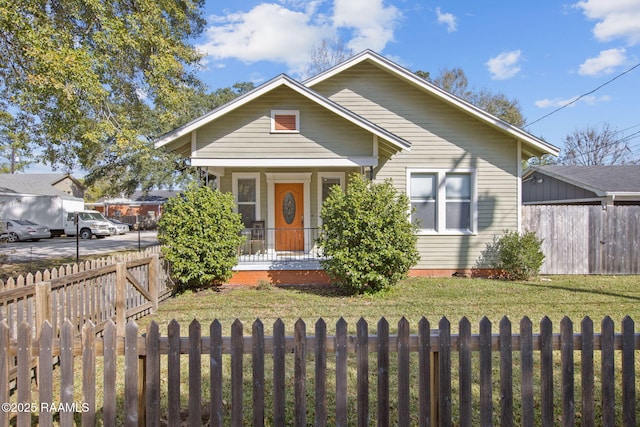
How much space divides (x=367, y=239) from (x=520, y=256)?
4760mm

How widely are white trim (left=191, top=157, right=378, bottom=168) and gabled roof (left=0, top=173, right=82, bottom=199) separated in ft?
91.3

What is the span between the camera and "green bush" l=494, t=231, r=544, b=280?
1044 centimetres

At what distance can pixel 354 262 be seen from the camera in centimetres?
841

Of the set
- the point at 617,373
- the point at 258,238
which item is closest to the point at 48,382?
the point at 617,373

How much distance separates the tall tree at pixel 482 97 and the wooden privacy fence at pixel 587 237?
84.6ft

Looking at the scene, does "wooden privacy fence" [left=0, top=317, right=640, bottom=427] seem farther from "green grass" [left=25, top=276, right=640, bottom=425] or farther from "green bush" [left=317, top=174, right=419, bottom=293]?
"green bush" [left=317, top=174, right=419, bottom=293]

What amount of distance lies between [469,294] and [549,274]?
435 cm

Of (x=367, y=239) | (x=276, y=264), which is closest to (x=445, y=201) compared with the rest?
(x=367, y=239)

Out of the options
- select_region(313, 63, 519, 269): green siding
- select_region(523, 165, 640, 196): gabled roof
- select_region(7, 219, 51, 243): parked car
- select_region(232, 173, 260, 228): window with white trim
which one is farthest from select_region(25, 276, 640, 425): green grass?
select_region(7, 219, 51, 243): parked car

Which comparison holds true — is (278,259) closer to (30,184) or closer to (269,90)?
(269,90)

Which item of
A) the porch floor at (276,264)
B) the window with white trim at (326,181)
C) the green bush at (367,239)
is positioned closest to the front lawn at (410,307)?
the green bush at (367,239)

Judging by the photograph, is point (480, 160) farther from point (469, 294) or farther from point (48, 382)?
point (48, 382)

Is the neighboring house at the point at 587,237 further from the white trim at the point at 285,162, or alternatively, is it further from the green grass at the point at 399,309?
the white trim at the point at 285,162

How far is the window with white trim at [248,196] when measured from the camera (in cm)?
1207
